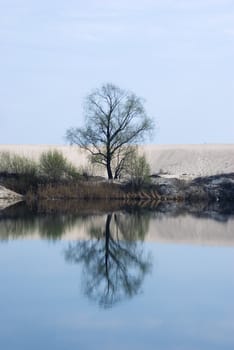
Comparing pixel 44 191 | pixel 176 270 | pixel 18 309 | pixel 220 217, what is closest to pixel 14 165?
pixel 44 191

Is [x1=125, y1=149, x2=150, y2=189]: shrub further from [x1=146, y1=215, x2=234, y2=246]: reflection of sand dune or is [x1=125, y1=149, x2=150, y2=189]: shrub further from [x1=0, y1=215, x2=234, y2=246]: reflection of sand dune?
[x1=0, y1=215, x2=234, y2=246]: reflection of sand dune

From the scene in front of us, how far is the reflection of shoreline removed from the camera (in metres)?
18.4

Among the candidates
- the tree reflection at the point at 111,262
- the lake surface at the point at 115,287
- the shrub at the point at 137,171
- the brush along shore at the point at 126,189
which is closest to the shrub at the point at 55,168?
the brush along shore at the point at 126,189

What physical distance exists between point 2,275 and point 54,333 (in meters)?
3.79

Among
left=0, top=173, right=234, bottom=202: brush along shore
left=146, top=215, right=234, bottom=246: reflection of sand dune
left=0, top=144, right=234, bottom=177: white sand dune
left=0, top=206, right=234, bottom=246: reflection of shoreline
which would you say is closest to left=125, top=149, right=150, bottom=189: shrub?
left=0, top=173, right=234, bottom=202: brush along shore

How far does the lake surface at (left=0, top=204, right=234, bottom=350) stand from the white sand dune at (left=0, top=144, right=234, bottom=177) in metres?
37.7

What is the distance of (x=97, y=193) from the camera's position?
36406 mm

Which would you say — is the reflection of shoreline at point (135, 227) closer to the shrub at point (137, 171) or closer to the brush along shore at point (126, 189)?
the brush along shore at point (126, 189)

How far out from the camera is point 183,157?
217 ft

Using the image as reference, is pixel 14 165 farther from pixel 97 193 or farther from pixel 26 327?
pixel 26 327

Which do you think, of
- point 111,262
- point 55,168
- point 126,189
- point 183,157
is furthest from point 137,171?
point 183,157

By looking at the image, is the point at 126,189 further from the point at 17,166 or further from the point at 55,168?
the point at 17,166

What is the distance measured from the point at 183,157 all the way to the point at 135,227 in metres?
45.5

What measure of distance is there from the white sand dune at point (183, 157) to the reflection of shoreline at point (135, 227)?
31.3m
